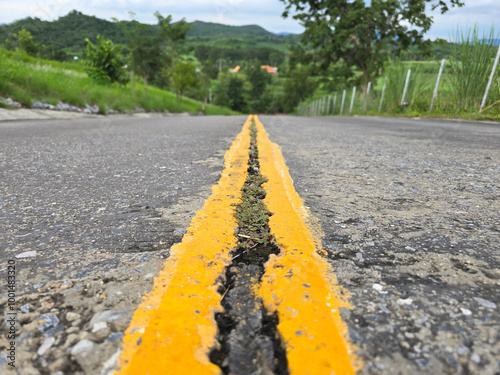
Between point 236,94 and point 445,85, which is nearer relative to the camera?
point 445,85

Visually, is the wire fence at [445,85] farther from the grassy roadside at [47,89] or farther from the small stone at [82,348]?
the grassy roadside at [47,89]

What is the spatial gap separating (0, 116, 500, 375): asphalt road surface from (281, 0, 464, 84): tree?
19380 mm

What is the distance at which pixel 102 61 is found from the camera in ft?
43.3

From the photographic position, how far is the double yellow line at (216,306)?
0.66 m

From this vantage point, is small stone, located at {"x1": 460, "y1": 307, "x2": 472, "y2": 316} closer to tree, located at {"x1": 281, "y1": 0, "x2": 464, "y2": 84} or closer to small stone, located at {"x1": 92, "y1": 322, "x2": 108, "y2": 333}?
small stone, located at {"x1": 92, "y1": 322, "x2": 108, "y2": 333}

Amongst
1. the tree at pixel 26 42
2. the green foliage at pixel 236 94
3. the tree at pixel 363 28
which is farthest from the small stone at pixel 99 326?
the green foliage at pixel 236 94

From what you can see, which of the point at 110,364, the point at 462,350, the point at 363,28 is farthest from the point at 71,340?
the point at 363,28

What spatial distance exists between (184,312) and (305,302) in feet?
1.05

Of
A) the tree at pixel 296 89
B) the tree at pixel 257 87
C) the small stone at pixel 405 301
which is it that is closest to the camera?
the small stone at pixel 405 301

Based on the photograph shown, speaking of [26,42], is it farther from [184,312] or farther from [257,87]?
[257,87]

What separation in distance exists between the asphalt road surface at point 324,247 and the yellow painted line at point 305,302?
42 millimetres

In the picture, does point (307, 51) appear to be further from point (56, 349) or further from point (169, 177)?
point (56, 349)

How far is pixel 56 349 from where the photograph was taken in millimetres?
693

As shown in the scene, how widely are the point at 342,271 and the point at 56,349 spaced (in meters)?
0.80
